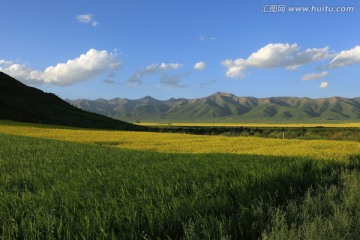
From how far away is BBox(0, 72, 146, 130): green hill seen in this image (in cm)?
8300

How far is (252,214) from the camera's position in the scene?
24.8 ft

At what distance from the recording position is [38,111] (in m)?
89.1

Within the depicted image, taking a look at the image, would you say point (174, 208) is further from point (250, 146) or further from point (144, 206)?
point (250, 146)

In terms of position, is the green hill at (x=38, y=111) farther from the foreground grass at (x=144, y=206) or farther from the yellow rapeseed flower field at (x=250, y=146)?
the foreground grass at (x=144, y=206)

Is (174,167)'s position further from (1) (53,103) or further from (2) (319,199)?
(1) (53,103)

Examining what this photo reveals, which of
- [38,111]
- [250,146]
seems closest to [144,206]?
[250,146]

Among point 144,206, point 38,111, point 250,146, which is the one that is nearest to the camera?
point 144,206

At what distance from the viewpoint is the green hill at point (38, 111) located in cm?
8300

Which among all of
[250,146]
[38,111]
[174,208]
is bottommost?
[250,146]

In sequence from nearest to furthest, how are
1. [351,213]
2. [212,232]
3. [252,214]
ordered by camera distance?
[212,232]
[252,214]
[351,213]

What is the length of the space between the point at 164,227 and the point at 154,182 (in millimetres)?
3459

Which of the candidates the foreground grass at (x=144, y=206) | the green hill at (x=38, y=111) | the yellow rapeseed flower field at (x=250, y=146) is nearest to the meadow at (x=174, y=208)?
the foreground grass at (x=144, y=206)

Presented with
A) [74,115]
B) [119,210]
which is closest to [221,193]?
[119,210]

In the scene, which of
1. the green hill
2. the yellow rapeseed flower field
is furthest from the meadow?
the green hill
